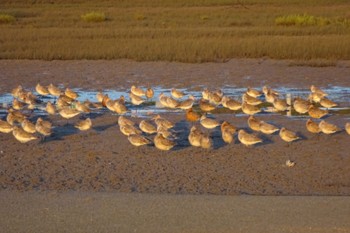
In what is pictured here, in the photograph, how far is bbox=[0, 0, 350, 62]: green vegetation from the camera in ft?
94.7

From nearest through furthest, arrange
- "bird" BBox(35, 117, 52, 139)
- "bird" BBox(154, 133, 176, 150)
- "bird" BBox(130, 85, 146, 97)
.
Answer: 1. "bird" BBox(154, 133, 176, 150)
2. "bird" BBox(35, 117, 52, 139)
3. "bird" BBox(130, 85, 146, 97)

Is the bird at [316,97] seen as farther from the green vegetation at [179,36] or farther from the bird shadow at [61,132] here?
the green vegetation at [179,36]

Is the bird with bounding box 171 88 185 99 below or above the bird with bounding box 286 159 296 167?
below

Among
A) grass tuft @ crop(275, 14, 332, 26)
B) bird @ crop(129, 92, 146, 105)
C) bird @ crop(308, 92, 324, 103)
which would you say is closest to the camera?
bird @ crop(308, 92, 324, 103)

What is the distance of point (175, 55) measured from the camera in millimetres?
28484

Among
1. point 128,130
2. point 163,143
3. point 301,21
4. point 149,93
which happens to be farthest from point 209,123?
point 301,21

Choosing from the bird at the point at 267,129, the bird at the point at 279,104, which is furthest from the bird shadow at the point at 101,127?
the bird at the point at 279,104

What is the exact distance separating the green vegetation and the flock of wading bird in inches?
337

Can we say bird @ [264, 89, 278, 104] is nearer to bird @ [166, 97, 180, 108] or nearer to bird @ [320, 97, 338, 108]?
bird @ [320, 97, 338, 108]

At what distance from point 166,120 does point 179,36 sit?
20432 mm

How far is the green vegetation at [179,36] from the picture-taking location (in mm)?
28875

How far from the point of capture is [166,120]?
16141 millimetres

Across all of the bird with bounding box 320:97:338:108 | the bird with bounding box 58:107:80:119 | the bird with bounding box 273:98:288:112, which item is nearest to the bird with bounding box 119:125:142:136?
the bird with bounding box 58:107:80:119

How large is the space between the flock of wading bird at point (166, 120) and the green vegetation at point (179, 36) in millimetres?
8557
